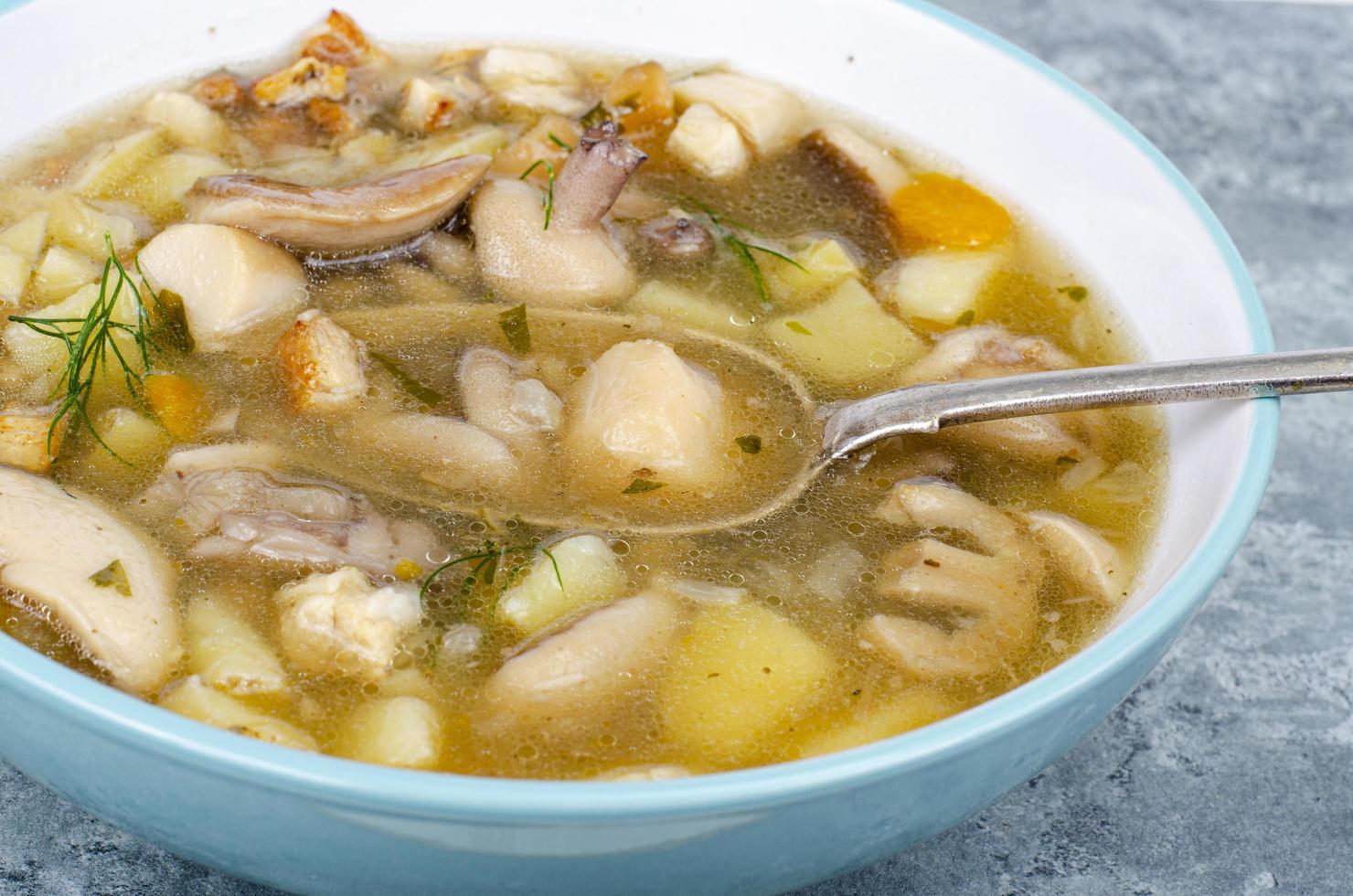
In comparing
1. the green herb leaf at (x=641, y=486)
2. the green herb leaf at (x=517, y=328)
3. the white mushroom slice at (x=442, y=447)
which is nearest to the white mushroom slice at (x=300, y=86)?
the green herb leaf at (x=517, y=328)

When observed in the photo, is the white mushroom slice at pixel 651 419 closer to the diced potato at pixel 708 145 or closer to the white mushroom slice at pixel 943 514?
the white mushroom slice at pixel 943 514

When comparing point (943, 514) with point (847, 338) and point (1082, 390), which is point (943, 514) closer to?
point (1082, 390)

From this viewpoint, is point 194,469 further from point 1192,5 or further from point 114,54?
point 1192,5

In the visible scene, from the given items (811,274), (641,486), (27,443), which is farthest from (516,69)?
(27,443)

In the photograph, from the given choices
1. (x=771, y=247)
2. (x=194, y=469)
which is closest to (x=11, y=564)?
(x=194, y=469)

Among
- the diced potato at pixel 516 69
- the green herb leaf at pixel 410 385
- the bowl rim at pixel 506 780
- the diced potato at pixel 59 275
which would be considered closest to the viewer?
the bowl rim at pixel 506 780

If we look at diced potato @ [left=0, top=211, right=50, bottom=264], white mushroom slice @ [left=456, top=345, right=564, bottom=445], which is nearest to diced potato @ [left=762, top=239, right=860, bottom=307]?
white mushroom slice @ [left=456, top=345, right=564, bottom=445]
